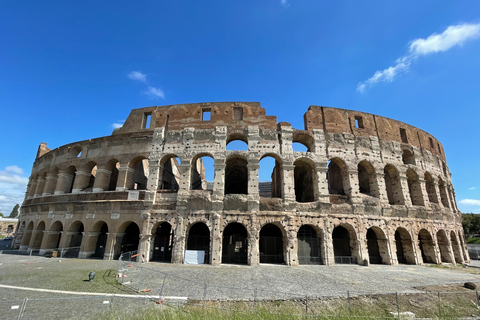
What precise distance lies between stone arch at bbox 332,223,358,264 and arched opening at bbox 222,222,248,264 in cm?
730

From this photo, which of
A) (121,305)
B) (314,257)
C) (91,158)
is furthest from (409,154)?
(91,158)

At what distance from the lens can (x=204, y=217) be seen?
16891 mm

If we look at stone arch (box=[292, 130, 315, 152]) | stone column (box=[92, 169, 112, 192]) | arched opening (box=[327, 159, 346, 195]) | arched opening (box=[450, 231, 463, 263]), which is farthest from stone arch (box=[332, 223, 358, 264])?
stone column (box=[92, 169, 112, 192])

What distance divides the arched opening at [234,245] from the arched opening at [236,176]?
245 inches

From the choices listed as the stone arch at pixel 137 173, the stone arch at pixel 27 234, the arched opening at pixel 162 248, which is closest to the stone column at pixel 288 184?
the arched opening at pixel 162 248

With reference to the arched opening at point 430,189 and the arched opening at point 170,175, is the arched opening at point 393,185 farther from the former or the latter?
the arched opening at point 170,175

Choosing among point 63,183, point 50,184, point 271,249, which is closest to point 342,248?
point 271,249

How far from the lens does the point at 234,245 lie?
60.8 ft

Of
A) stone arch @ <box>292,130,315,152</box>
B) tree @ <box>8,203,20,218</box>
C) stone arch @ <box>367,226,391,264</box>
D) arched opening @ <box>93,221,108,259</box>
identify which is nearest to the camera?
stone arch @ <box>367,226,391,264</box>

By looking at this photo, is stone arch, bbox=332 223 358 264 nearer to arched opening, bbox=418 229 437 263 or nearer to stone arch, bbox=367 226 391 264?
stone arch, bbox=367 226 391 264

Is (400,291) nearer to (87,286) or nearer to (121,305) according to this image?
(121,305)

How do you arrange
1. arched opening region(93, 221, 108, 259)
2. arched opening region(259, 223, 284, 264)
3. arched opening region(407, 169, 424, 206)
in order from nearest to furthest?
arched opening region(259, 223, 284, 264)
arched opening region(93, 221, 108, 259)
arched opening region(407, 169, 424, 206)

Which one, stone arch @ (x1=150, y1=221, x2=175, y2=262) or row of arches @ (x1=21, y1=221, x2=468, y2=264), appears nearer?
row of arches @ (x1=21, y1=221, x2=468, y2=264)

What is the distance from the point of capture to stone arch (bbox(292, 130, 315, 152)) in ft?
63.3
